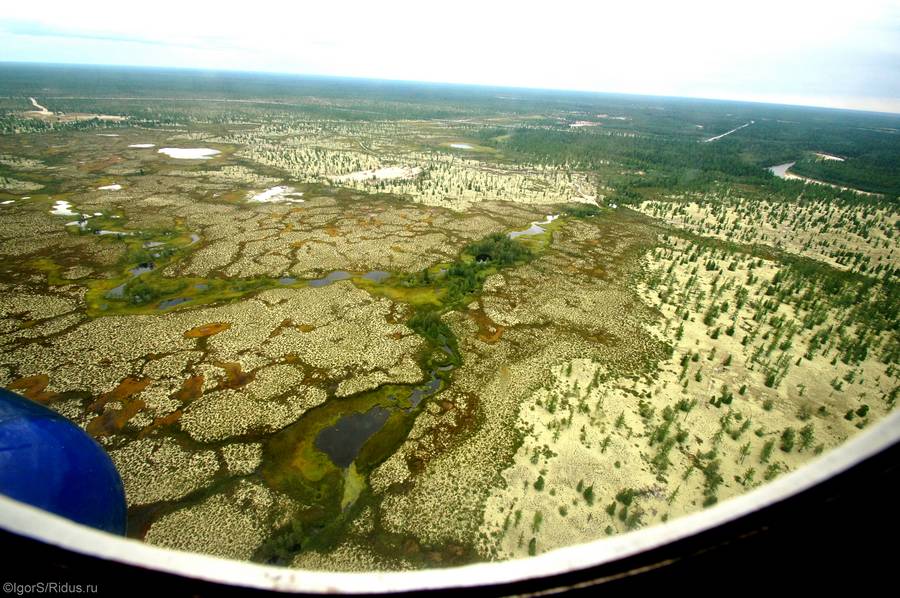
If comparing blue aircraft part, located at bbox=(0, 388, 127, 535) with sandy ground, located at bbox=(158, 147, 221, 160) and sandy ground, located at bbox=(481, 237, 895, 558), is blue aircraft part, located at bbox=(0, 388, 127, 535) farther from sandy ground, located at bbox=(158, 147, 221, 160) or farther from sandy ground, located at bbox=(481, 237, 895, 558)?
sandy ground, located at bbox=(158, 147, 221, 160)

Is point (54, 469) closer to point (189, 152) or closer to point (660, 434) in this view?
point (660, 434)

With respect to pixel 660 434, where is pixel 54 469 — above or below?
above

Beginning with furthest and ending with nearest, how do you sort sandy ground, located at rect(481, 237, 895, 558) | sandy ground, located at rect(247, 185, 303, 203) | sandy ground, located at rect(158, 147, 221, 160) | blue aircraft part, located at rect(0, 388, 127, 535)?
1. sandy ground, located at rect(158, 147, 221, 160)
2. sandy ground, located at rect(247, 185, 303, 203)
3. sandy ground, located at rect(481, 237, 895, 558)
4. blue aircraft part, located at rect(0, 388, 127, 535)

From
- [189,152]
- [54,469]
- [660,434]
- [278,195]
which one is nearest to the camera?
[54,469]

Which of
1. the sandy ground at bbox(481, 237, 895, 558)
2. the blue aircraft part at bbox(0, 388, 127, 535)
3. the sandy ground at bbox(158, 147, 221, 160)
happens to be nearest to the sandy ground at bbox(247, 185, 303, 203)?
the sandy ground at bbox(158, 147, 221, 160)

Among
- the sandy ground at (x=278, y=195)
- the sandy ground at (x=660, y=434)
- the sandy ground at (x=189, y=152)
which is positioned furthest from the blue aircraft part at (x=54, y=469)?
the sandy ground at (x=189, y=152)

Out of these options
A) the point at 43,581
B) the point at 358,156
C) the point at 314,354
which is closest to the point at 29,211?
the point at 314,354

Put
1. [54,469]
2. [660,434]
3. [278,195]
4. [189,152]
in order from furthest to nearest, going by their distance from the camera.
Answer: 1. [189,152]
2. [278,195]
3. [660,434]
4. [54,469]

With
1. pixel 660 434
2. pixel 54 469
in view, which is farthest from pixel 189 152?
pixel 660 434

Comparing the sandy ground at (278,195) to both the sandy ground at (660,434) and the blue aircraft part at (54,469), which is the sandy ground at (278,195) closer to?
the sandy ground at (660,434)
